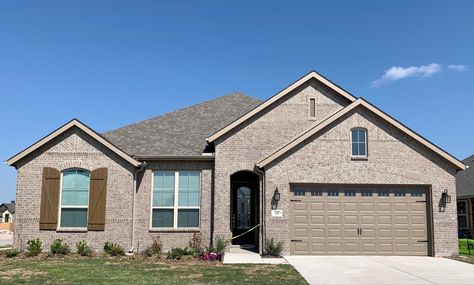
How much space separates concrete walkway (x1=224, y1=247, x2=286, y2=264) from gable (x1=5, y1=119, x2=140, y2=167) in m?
5.28

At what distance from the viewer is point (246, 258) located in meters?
15.6

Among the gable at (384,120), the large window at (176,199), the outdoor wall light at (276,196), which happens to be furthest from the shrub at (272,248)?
the gable at (384,120)

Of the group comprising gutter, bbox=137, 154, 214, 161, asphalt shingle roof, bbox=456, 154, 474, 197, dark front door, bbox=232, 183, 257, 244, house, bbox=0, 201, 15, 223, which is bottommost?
house, bbox=0, 201, 15, 223

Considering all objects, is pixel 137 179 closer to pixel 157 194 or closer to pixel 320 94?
pixel 157 194

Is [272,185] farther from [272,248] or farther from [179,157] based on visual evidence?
[179,157]

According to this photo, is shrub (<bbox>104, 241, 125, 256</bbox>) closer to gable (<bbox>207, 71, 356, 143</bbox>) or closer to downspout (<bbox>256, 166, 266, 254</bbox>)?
downspout (<bbox>256, 166, 266, 254</bbox>)

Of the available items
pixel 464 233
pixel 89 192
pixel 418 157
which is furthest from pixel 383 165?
pixel 464 233

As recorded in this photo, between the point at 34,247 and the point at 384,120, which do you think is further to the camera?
the point at 384,120

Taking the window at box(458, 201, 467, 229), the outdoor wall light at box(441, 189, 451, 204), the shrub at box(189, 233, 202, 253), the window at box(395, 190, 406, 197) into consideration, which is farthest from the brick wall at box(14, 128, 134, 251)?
the window at box(458, 201, 467, 229)

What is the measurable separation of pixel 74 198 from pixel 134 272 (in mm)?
6331

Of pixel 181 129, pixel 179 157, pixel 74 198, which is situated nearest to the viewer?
pixel 74 198

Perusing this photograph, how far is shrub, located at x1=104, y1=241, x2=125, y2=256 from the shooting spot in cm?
1678

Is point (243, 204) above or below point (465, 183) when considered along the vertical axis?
below

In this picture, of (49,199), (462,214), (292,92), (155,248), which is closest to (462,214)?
(462,214)
